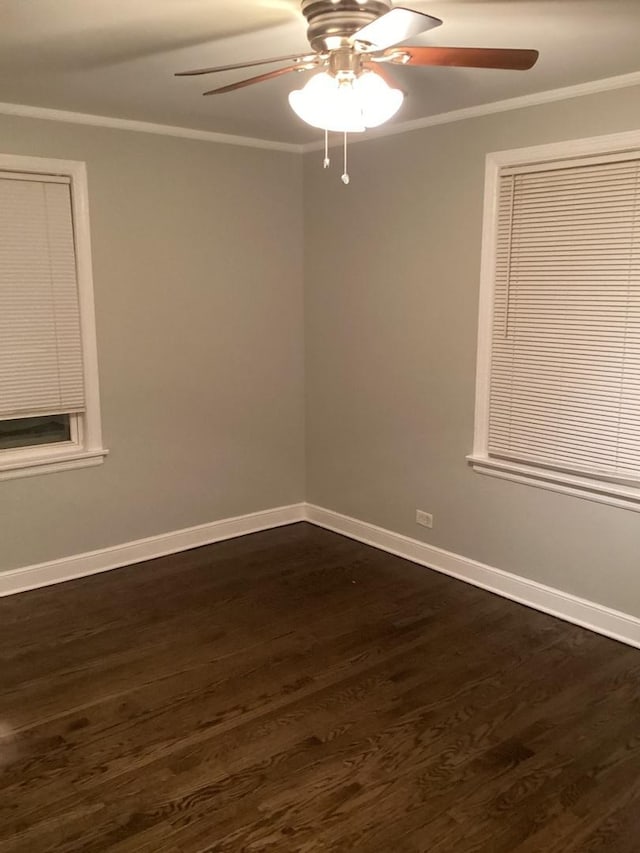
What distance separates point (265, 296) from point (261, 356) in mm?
394

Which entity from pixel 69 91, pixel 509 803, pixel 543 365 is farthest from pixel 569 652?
pixel 69 91

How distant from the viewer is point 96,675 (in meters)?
3.09

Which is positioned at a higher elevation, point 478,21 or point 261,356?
point 478,21

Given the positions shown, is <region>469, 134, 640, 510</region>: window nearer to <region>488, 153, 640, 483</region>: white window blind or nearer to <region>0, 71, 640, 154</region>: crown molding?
<region>488, 153, 640, 483</region>: white window blind

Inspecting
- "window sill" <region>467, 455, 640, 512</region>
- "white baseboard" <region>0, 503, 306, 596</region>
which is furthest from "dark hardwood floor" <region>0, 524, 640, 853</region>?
"window sill" <region>467, 455, 640, 512</region>

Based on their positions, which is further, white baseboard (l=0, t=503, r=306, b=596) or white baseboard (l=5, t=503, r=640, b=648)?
white baseboard (l=0, t=503, r=306, b=596)

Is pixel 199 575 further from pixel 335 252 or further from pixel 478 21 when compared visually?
pixel 478 21

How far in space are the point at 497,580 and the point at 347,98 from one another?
2656mm

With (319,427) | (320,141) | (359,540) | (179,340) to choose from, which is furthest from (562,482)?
(320,141)

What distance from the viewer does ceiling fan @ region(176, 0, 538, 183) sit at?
2.05 meters

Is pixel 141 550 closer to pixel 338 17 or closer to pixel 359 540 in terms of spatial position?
pixel 359 540

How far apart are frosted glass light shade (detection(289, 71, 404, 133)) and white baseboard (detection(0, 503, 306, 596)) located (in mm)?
2869

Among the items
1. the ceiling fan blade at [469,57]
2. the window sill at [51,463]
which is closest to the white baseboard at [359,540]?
the window sill at [51,463]

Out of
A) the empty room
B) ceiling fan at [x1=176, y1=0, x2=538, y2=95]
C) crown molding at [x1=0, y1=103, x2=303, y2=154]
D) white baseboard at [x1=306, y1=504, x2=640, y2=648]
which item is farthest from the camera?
crown molding at [x1=0, y1=103, x2=303, y2=154]
